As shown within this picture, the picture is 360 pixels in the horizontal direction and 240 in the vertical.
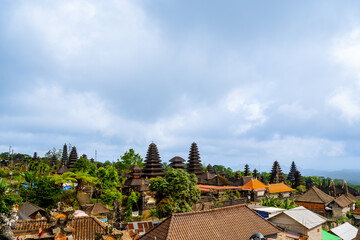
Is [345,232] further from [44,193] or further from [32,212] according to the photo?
[44,193]

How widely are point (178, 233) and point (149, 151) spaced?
37895 mm

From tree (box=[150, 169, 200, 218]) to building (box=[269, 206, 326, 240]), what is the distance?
408 inches

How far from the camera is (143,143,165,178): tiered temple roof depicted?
5434 centimetres

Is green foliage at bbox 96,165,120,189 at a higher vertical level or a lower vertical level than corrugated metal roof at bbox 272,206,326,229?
higher

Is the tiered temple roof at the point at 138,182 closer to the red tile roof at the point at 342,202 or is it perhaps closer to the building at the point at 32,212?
the building at the point at 32,212

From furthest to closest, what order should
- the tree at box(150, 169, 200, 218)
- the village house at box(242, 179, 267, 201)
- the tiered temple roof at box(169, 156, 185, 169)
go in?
the tiered temple roof at box(169, 156, 185, 169) < the village house at box(242, 179, 267, 201) < the tree at box(150, 169, 200, 218)

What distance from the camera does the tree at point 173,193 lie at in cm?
2973

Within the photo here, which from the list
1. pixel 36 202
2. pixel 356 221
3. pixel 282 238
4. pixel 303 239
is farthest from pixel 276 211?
pixel 36 202

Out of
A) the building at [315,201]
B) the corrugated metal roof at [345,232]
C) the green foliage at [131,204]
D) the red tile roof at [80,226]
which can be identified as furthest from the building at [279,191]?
the red tile roof at [80,226]

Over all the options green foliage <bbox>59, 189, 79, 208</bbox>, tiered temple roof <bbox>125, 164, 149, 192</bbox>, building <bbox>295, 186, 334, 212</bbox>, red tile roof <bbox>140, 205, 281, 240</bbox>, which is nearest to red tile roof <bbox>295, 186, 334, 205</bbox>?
building <bbox>295, 186, 334, 212</bbox>

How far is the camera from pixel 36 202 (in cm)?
3772

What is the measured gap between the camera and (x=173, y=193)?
1185 inches

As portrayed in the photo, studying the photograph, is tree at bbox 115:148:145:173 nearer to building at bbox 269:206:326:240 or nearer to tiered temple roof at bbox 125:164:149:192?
tiered temple roof at bbox 125:164:149:192

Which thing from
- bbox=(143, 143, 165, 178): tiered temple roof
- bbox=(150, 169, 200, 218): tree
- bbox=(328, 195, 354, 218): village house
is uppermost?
bbox=(143, 143, 165, 178): tiered temple roof
